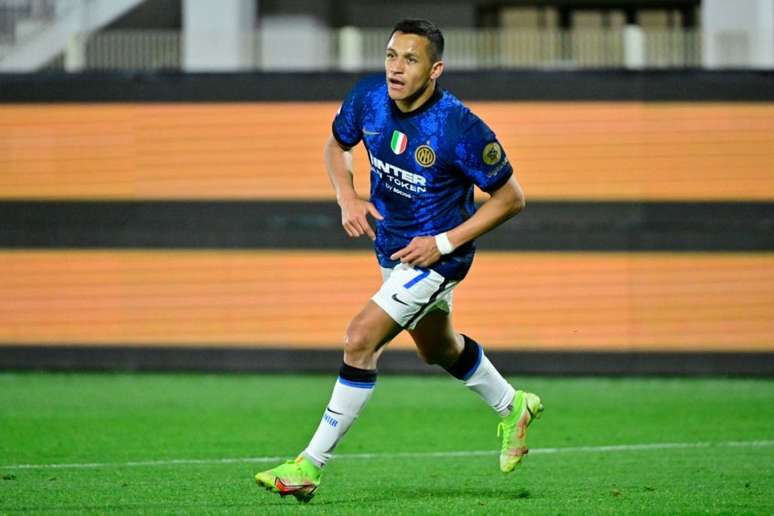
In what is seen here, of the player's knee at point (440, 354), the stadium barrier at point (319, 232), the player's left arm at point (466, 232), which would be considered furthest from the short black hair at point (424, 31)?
the stadium barrier at point (319, 232)

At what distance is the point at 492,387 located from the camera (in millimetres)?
8805

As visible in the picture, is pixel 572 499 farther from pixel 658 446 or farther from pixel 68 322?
pixel 68 322

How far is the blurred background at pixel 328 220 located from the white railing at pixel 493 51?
18 centimetres

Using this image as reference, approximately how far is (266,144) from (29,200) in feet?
10.5

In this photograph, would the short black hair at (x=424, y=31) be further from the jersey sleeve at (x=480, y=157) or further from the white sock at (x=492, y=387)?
the white sock at (x=492, y=387)

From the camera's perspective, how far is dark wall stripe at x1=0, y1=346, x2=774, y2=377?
19156 mm

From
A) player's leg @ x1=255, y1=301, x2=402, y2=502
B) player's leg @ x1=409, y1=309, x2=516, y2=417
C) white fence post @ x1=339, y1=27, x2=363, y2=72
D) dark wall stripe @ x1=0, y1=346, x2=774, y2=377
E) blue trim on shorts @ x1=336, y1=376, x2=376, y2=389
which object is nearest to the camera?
player's leg @ x1=255, y1=301, x2=402, y2=502

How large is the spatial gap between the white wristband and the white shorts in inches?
5.4

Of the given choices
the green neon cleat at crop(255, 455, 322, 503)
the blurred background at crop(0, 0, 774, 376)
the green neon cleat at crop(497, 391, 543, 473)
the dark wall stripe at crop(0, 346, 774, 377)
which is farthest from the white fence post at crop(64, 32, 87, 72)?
the green neon cleat at crop(255, 455, 322, 503)

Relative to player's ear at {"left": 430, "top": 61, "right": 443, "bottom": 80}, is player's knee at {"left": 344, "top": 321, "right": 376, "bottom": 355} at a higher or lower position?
lower

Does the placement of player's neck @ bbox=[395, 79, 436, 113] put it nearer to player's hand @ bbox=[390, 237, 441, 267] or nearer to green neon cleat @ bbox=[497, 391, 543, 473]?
player's hand @ bbox=[390, 237, 441, 267]

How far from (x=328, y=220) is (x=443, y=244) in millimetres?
11665

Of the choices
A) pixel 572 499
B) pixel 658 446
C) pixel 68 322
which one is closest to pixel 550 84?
pixel 68 322

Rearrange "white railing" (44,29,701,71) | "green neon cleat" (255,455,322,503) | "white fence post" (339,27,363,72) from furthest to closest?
"white fence post" (339,27,363,72)
"white railing" (44,29,701,71)
"green neon cleat" (255,455,322,503)
